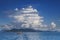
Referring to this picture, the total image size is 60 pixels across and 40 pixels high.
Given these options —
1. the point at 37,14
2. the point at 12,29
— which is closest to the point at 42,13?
the point at 37,14

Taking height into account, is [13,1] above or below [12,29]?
above

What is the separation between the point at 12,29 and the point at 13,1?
44 centimetres

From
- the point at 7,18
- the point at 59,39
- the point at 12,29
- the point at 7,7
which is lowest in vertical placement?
the point at 59,39

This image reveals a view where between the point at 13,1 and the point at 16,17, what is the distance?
0.26 metres

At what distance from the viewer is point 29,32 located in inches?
104

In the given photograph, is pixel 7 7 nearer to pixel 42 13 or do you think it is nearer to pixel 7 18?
pixel 7 18

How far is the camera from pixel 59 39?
8.64ft

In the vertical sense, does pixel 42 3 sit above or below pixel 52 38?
above

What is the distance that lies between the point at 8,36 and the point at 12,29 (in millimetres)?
123

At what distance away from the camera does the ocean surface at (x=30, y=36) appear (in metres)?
2.62

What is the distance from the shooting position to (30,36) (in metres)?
2.65

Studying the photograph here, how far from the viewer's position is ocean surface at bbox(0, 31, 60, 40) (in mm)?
2625

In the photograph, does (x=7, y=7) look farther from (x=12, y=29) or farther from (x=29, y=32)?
(x=29, y=32)

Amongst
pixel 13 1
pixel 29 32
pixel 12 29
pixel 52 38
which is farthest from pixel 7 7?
pixel 52 38
